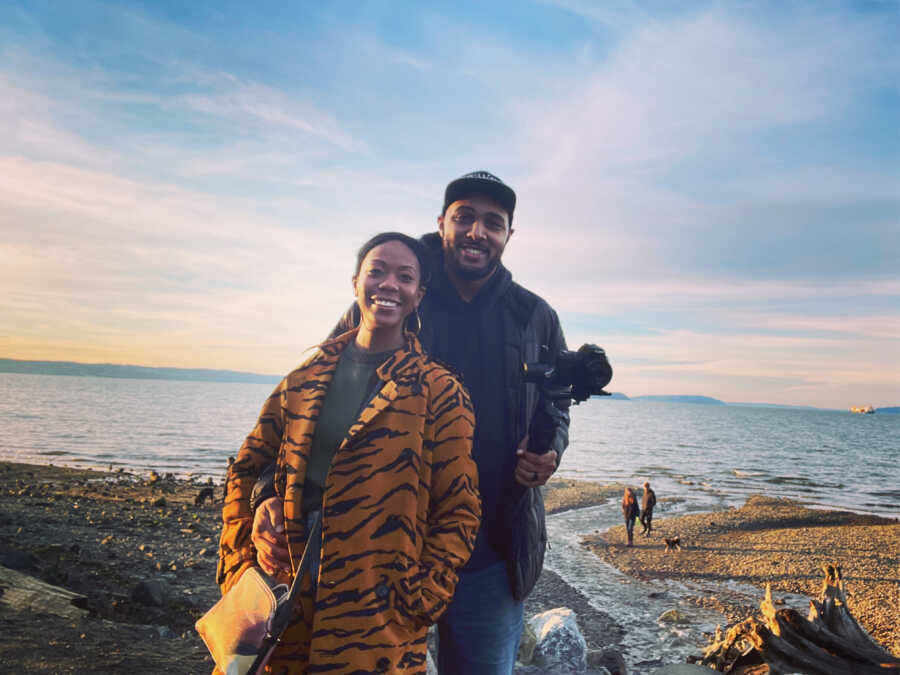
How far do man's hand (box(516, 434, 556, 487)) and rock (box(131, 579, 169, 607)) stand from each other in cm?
612

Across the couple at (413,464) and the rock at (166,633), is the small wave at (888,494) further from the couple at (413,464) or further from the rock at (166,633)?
the couple at (413,464)

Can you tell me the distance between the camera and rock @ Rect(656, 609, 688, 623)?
9562mm

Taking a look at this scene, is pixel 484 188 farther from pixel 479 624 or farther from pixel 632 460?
pixel 632 460

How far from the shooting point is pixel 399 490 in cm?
205

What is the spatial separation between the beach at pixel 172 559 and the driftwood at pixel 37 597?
8 centimetres

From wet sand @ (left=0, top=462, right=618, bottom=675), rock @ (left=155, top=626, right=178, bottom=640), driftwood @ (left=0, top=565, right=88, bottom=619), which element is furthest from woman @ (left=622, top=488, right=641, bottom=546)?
driftwood @ (left=0, top=565, right=88, bottom=619)

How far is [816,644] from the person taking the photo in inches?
204

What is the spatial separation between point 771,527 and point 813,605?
55.9 ft

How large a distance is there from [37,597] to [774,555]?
16.8 m

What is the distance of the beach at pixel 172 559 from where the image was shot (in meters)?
5.03

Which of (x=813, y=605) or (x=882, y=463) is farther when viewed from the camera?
(x=882, y=463)

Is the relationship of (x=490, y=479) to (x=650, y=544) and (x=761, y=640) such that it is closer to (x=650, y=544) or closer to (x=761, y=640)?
(x=761, y=640)

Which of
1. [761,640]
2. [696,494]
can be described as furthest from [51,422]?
[761,640]

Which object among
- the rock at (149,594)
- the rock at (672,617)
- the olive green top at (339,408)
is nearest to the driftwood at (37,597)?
the rock at (149,594)
